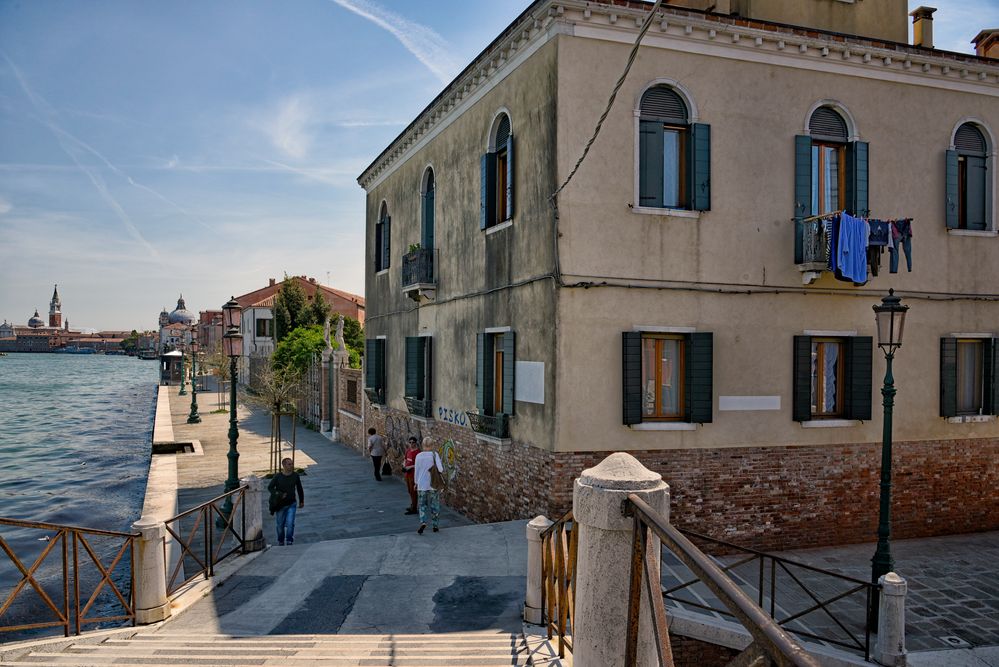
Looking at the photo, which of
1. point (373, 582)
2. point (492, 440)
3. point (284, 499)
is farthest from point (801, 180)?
point (284, 499)

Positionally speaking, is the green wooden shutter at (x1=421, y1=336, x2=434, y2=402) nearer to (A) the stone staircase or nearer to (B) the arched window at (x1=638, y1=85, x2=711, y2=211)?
(B) the arched window at (x1=638, y1=85, x2=711, y2=211)

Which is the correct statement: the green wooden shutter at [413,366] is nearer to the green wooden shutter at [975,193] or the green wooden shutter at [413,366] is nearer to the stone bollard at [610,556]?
the green wooden shutter at [975,193]

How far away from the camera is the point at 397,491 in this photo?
15961 millimetres

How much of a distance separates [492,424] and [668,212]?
4382mm

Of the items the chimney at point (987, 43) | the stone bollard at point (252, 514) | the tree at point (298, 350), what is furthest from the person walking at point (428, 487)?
the tree at point (298, 350)

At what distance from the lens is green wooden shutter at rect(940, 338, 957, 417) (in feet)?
39.2

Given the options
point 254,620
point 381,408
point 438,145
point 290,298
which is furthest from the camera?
point 290,298

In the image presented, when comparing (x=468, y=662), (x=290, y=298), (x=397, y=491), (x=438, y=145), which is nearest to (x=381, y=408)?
(x=397, y=491)

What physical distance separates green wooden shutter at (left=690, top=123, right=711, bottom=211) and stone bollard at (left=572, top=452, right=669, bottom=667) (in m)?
8.22

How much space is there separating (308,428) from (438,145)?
55.8ft

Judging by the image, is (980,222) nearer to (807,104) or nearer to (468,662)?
(807,104)

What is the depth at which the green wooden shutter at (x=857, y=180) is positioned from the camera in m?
11.5

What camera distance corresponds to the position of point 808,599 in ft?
28.6

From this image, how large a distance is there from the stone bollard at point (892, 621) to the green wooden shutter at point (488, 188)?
805 cm
